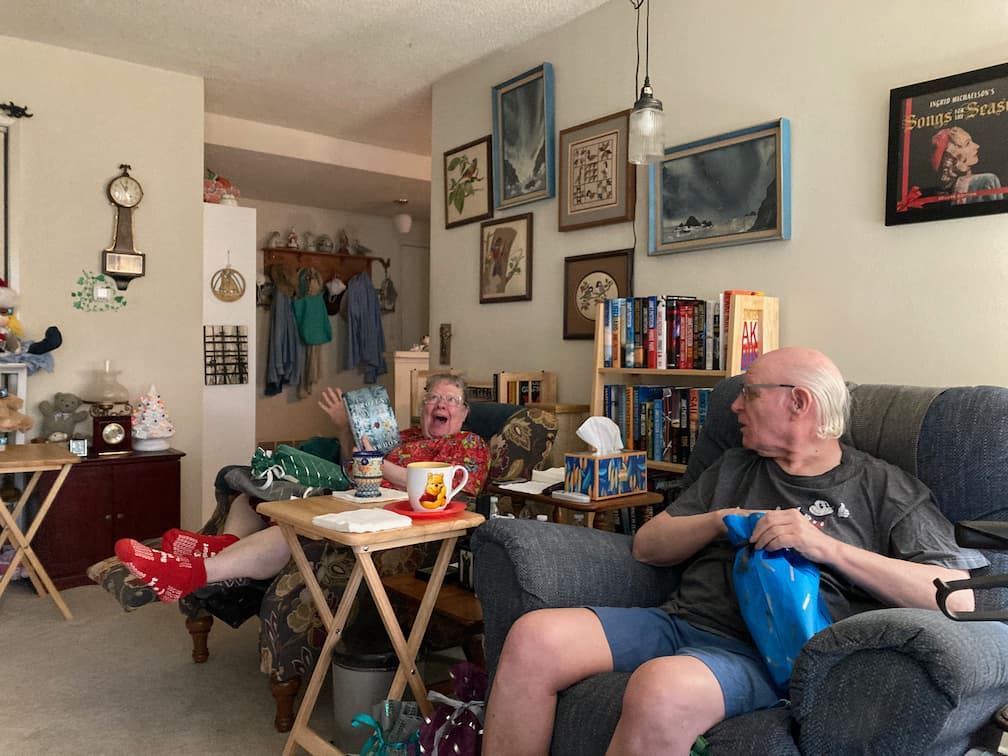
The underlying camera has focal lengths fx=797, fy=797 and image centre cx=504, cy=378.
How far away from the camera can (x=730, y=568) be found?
185 centimetres

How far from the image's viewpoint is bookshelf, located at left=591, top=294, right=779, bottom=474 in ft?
9.16

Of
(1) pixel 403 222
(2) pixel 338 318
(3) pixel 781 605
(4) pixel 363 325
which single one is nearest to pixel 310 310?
(2) pixel 338 318

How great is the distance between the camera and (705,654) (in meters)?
1.57

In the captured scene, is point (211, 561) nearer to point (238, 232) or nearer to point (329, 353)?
point (238, 232)

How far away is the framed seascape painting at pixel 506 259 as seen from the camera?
4.15 m

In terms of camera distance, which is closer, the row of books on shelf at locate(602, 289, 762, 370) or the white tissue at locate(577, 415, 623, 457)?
the white tissue at locate(577, 415, 623, 457)

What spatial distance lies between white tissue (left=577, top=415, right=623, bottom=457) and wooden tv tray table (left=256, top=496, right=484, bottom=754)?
0.68 meters

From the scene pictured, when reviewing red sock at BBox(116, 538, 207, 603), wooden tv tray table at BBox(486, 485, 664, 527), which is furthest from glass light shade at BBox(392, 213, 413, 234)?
red sock at BBox(116, 538, 207, 603)

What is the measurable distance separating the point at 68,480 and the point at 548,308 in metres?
2.51

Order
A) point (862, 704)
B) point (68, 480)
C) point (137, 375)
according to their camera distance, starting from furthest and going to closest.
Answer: point (137, 375) < point (68, 480) < point (862, 704)

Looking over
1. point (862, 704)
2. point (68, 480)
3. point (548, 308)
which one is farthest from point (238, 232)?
point (862, 704)

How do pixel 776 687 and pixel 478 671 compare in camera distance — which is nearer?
pixel 776 687

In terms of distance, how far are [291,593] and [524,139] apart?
265cm

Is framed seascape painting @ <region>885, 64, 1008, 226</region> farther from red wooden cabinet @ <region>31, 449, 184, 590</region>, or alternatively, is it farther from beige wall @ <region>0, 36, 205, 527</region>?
beige wall @ <region>0, 36, 205, 527</region>
